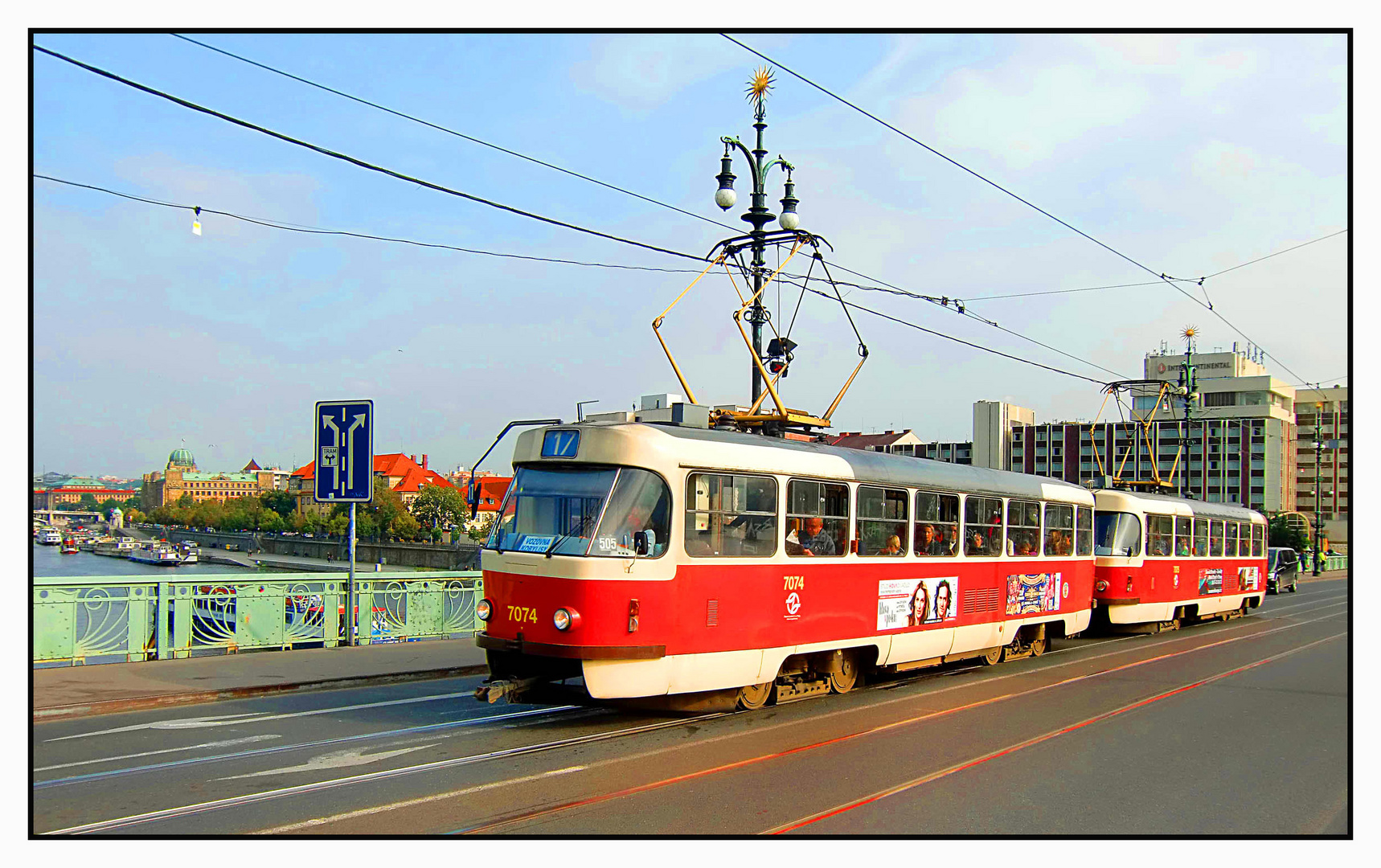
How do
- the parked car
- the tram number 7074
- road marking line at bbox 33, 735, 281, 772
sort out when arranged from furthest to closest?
the parked car, the tram number 7074, road marking line at bbox 33, 735, 281, 772

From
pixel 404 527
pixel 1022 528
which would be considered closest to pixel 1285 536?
pixel 1022 528

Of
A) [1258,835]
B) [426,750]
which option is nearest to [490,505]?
[426,750]

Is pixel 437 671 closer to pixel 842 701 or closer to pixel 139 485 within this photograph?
pixel 842 701

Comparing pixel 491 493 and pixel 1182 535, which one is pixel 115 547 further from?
pixel 491 493

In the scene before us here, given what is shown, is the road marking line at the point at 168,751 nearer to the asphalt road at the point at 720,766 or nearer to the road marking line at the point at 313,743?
the asphalt road at the point at 720,766

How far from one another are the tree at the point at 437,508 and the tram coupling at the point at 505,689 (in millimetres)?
90820

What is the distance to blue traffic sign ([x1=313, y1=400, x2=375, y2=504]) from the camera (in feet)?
51.3

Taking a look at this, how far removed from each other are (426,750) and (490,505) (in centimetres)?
290

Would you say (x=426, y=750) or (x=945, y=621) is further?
(x=945, y=621)

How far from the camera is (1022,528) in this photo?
55.0 ft

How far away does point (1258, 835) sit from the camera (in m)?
6.92

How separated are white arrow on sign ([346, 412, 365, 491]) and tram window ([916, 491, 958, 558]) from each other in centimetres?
846

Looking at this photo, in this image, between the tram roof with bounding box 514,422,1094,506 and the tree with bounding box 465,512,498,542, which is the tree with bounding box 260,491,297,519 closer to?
the tree with bounding box 465,512,498,542

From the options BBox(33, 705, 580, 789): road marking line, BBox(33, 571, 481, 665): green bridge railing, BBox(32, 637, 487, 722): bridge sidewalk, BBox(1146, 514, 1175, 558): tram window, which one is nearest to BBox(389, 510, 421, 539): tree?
BBox(33, 571, 481, 665): green bridge railing
